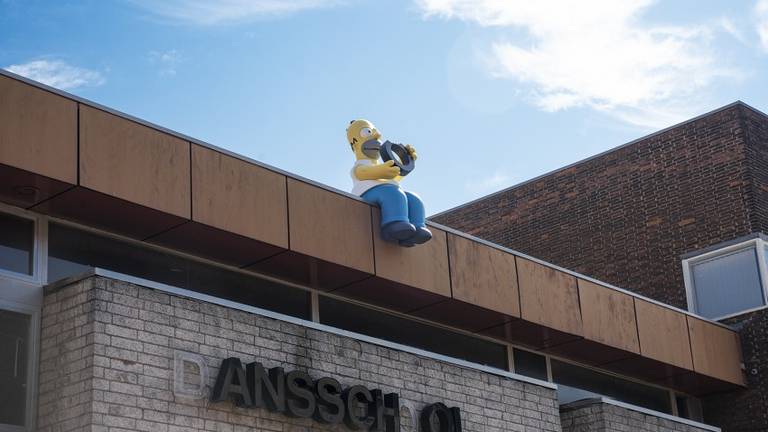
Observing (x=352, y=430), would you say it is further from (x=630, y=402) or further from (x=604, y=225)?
(x=604, y=225)

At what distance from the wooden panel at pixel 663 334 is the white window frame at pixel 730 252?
2.42m

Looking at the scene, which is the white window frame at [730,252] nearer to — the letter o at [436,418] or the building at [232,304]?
the building at [232,304]

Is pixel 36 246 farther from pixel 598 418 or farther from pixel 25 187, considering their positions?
pixel 598 418

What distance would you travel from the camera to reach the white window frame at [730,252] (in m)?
24.1

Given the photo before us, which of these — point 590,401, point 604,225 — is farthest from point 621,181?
point 590,401

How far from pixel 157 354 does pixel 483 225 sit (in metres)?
18.2

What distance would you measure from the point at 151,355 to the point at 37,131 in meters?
2.65

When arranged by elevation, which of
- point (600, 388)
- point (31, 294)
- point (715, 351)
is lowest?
point (31, 294)

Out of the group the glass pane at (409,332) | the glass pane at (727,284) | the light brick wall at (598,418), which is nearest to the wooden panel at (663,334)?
the light brick wall at (598,418)

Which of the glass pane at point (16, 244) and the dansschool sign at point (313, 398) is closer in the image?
the glass pane at point (16, 244)

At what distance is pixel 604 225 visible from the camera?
2834cm

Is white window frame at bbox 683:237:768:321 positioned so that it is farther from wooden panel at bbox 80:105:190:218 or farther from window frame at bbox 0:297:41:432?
window frame at bbox 0:297:41:432

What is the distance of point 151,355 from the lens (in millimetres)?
13484

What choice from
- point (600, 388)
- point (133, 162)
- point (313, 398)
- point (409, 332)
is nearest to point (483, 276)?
point (409, 332)
